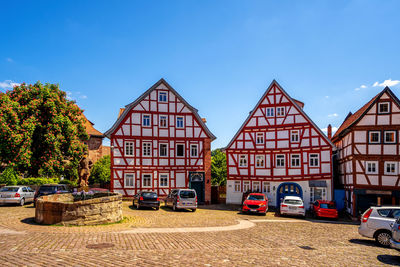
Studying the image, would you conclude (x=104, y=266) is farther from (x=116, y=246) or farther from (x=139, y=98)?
(x=139, y=98)

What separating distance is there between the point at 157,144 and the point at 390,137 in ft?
66.1

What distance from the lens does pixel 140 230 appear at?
561 inches

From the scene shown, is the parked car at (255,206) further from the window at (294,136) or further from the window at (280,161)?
the window at (294,136)

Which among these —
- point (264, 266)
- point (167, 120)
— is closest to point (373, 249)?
point (264, 266)

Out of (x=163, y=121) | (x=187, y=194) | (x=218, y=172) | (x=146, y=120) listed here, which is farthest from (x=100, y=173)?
(x=187, y=194)

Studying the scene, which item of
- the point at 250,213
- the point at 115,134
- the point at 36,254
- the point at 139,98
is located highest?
the point at 139,98

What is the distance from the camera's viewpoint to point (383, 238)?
44.2ft

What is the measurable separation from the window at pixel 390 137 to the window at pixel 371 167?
1972mm

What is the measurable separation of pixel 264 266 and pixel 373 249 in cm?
612

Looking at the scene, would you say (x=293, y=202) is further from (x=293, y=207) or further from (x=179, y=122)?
(x=179, y=122)

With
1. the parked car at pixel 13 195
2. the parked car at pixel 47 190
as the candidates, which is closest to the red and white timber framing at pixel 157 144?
the parked car at pixel 47 190

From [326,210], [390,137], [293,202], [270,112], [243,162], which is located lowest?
[326,210]

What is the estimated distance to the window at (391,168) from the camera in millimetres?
24844

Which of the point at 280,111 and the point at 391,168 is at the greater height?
the point at 280,111
